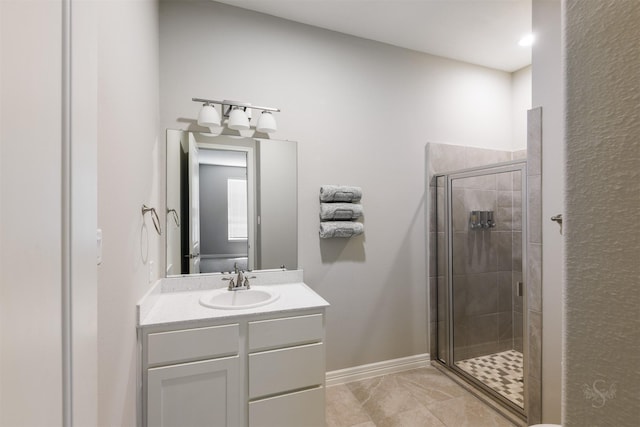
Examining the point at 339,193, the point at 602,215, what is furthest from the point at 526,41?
the point at 602,215

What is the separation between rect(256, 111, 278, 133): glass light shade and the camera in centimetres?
202

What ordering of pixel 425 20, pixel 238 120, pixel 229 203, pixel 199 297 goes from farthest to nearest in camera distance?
pixel 425 20, pixel 229 203, pixel 238 120, pixel 199 297

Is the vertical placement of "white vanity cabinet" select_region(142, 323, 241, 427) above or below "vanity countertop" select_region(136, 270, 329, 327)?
below

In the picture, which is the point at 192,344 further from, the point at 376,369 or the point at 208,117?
the point at 376,369

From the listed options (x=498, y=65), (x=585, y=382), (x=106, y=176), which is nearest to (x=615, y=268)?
(x=585, y=382)

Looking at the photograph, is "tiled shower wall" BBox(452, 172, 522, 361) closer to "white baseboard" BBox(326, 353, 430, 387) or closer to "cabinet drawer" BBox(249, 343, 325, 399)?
"white baseboard" BBox(326, 353, 430, 387)

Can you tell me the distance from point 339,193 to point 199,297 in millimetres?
1207

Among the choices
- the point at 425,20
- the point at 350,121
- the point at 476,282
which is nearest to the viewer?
the point at 425,20

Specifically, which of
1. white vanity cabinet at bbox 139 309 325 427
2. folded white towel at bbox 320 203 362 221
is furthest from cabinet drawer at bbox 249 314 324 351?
folded white towel at bbox 320 203 362 221

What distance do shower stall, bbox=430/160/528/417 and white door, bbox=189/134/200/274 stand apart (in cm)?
195

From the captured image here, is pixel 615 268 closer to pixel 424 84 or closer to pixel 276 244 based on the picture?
pixel 276 244

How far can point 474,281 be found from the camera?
246 centimetres

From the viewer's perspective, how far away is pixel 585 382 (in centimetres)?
31

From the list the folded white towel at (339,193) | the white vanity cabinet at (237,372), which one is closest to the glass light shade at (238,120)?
the folded white towel at (339,193)
